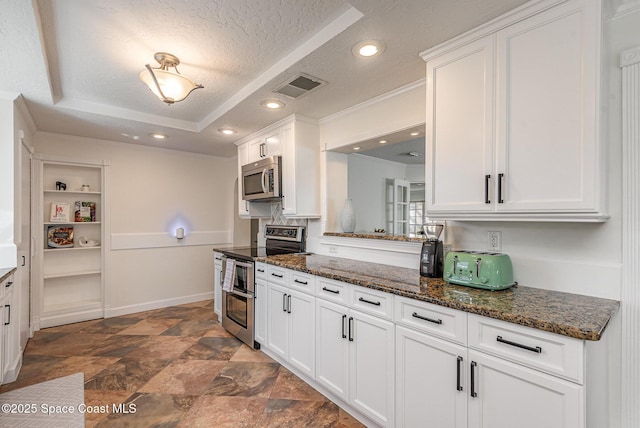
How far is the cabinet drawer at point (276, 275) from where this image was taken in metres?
2.58

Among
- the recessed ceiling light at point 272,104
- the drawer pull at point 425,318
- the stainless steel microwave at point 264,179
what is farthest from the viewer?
the stainless steel microwave at point 264,179

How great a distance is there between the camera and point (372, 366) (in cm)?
183

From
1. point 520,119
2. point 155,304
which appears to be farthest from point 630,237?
point 155,304

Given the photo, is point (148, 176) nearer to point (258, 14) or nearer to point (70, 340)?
point (70, 340)

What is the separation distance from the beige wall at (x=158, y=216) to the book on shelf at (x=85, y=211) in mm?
193

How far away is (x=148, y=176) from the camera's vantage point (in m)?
4.35

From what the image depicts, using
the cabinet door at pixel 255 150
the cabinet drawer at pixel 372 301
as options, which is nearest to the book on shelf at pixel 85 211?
the cabinet door at pixel 255 150

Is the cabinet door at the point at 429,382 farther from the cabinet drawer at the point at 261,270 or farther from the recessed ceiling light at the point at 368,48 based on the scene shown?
the recessed ceiling light at the point at 368,48

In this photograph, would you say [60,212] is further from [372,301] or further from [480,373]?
[480,373]

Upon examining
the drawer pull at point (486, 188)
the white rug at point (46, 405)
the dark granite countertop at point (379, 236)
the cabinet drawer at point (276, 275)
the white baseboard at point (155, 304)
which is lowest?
the white rug at point (46, 405)

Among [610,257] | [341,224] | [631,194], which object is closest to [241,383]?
[341,224]

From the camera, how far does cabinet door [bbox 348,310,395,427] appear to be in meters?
1.73

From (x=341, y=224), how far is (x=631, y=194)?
2146mm

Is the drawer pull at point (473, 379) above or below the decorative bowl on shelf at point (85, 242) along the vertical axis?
below
